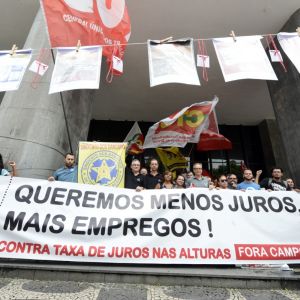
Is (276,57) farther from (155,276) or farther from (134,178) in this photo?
(155,276)

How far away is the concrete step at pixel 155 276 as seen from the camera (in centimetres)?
304

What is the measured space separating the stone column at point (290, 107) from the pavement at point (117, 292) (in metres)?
5.06

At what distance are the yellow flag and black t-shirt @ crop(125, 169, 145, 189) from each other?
5.14 m

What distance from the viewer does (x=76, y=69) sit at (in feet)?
15.7

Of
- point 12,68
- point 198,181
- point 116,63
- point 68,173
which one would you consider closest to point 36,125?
point 12,68

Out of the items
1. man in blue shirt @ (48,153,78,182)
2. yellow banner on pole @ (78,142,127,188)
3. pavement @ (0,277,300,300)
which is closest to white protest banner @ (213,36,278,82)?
yellow banner on pole @ (78,142,127,188)

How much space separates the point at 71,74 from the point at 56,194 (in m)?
2.18

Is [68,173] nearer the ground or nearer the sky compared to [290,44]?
nearer the ground

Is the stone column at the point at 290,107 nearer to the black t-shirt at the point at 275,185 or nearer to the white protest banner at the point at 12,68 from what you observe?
the black t-shirt at the point at 275,185

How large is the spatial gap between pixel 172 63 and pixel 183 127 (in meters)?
2.93

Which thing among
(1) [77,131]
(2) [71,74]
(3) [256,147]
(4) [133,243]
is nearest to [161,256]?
(4) [133,243]

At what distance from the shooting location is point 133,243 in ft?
11.4

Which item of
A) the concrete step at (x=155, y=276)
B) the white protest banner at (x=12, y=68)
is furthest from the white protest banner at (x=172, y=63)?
the concrete step at (x=155, y=276)

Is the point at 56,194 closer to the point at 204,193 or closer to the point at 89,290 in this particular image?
the point at 89,290
